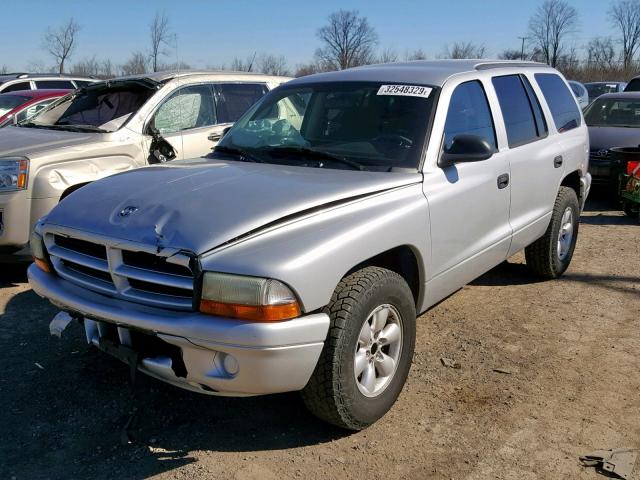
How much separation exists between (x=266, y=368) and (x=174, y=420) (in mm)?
965

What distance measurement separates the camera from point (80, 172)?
17.3 ft

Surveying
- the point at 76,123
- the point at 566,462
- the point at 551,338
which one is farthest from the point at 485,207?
the point at 76,123

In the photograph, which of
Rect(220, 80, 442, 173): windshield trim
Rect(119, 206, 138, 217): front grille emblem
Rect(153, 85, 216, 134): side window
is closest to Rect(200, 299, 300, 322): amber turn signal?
Rect(119, 206, 138, 217): front grille emblem

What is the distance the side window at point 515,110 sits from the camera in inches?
175

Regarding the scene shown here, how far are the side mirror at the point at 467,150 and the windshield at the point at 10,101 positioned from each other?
9.10m

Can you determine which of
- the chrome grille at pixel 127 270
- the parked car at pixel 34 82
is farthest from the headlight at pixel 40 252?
the parked car at pixel 34 82

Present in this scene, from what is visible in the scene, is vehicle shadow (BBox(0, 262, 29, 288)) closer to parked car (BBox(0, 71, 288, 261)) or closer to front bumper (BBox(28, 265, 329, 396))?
parked car (BBox(0, 71, 288, 261))

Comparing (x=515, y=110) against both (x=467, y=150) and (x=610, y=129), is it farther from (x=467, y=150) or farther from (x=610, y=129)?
(x=610, y=129)

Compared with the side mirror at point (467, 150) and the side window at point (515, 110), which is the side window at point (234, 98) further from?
the side mirror at point (467, 150)

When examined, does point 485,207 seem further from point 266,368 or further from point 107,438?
point 107,438

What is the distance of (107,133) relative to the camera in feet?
18.6

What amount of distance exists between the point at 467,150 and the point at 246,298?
5.60 feet

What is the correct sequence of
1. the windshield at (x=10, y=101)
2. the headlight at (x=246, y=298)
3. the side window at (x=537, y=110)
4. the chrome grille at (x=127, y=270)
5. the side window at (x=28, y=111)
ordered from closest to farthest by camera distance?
the headlight at (x=246, y=298)
the chrome grille at (x=127, y=270)
the side window at (x=537, y=110)
the side window at (x=28, y=111)
the windshield at (x=10, y=101)

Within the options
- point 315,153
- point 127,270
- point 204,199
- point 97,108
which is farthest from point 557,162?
point 97,108
